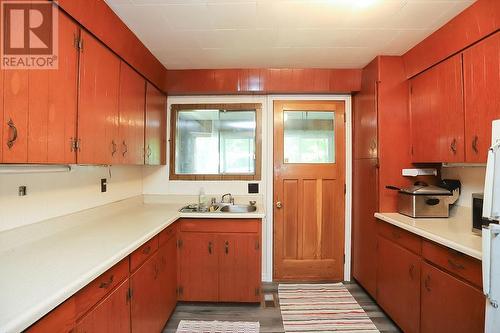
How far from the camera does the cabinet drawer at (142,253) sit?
4.98 feet

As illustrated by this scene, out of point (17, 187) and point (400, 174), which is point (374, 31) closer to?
point (400, 174)

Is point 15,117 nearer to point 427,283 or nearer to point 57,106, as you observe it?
point 57,106

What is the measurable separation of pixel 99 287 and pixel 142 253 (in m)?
0.47

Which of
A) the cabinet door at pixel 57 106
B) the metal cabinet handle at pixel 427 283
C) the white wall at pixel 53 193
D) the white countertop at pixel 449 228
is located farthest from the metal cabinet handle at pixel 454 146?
the white wall at pixel 53 193

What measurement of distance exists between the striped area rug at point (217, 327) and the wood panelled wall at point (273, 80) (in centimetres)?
231

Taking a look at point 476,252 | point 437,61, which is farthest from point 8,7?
point 437,61

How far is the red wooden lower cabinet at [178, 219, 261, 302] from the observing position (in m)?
2.35

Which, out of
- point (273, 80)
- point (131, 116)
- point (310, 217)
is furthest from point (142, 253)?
point (273, 80)

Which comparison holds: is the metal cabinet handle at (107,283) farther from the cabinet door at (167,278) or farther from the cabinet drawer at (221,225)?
the cabinet drawer at (221,225)

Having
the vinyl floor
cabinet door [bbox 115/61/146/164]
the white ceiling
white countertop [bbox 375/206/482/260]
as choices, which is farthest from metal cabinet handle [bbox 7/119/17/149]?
white countertop [bbox 375/206/482/260]

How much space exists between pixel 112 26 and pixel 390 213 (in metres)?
2.76

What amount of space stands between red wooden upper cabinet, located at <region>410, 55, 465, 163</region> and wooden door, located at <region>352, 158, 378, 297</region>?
1.43 feet

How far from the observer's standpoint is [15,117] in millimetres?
1046

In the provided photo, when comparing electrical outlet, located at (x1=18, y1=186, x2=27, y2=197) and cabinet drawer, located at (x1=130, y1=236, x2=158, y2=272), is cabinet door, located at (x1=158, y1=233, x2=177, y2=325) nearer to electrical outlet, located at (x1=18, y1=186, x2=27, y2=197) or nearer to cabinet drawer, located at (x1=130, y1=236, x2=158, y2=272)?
cabinet drawer, located at (x1=130, y1=236, x2=158, y2=272)
